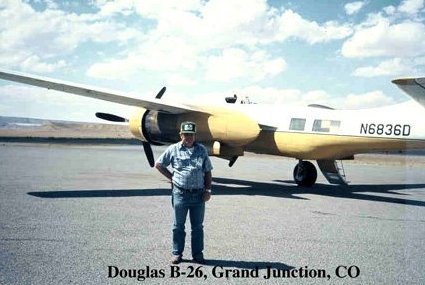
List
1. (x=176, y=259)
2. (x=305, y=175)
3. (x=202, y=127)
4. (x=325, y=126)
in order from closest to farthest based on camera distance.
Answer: (x=176, y=259), (x=325, y=126), (x=202, y=127), (x=305, y=175)

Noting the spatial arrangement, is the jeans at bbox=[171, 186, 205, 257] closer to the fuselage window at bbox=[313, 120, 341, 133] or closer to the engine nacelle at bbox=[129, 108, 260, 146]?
the engine nacelle at bbox=[129, 108, 260, 146]

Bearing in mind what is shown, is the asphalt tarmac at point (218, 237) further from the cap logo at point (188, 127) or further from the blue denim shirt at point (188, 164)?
the cap logo at point (188, 127)

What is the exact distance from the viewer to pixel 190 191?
6.09m

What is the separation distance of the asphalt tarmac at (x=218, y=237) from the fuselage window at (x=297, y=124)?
2297 millimetres

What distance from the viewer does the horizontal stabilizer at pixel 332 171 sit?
15.8 metres

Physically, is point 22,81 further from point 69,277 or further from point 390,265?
point 390,265

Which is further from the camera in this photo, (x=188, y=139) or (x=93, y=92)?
(x=93, y=92)

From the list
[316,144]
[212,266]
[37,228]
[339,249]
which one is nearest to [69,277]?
[212,266]

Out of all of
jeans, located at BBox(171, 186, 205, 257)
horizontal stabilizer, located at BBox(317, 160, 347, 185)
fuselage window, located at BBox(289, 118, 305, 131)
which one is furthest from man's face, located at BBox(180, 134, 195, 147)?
horizontal stabilizer, located at BBox(317, 160, 347, 185)

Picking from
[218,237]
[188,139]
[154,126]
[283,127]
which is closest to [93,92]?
[154,126]

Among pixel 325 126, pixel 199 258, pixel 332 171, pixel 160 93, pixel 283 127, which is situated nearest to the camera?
pixel 199 258

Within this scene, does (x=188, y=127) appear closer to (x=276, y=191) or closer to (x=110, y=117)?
(x=276, y=191)

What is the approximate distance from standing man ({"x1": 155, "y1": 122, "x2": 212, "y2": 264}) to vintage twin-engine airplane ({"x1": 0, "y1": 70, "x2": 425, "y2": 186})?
8046 millimetres

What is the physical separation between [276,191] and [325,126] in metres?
2.77
